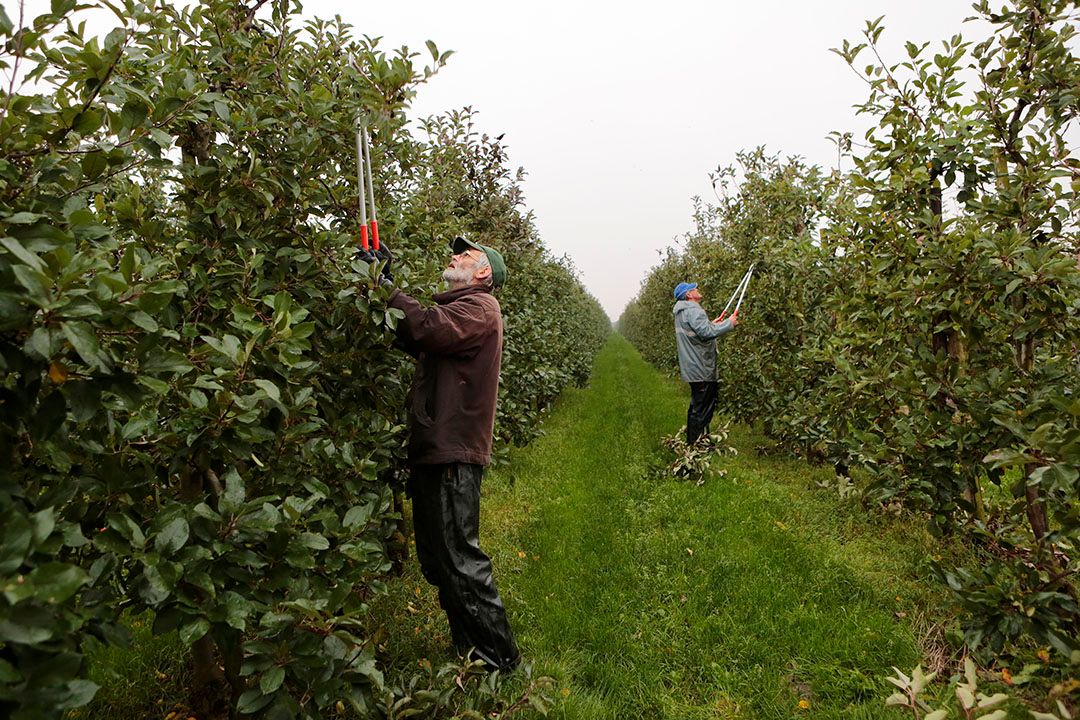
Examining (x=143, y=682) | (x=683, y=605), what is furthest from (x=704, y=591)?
(x=143, y=682)

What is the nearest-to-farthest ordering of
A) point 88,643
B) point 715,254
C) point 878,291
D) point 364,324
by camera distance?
point 88,643, point 364,324, point 878,291, point 715,254

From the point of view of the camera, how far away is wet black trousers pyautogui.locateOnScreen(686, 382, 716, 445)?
24.2 ft

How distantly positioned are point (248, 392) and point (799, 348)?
21.6 ft

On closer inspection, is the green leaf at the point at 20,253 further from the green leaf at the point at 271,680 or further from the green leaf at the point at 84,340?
the green leaf at the point at 271,680

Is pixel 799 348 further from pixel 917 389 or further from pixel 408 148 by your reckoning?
pixel 408 148

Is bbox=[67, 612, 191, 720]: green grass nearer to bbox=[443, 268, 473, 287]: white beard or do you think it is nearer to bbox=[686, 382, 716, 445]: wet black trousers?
bbox=[443, 268, 473, 287]: white beard

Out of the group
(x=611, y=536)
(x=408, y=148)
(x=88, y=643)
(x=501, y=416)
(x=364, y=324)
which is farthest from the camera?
(x=501, y=416)

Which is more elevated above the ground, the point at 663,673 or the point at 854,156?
the point at 854,156

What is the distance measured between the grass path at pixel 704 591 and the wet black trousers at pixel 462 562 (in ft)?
1.40

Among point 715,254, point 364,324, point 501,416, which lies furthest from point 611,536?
point 715,254

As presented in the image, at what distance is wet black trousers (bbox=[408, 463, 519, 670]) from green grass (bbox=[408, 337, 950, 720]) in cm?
39

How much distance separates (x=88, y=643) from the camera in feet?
4.84

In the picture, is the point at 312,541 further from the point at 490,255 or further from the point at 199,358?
the point at 490,255

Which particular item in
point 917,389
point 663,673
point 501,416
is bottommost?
point 663,673
